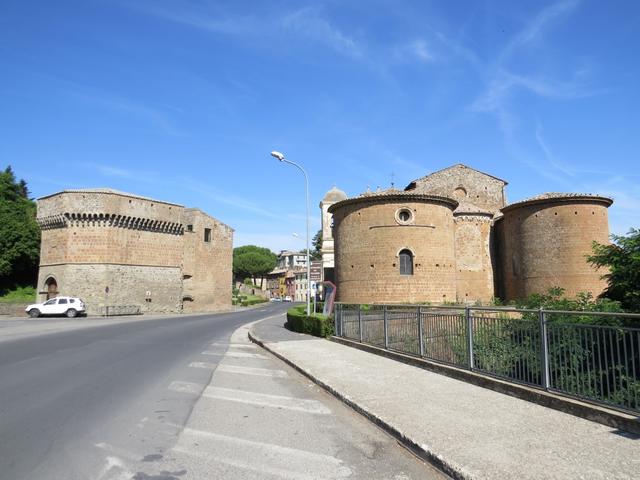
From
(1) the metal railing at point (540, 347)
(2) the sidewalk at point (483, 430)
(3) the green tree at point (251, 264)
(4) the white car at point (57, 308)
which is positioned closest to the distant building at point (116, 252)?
(4) the white car at point (57, 308)

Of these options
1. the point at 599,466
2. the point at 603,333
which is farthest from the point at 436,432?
the point at 603,333

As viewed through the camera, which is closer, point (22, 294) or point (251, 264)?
point (22, 294)

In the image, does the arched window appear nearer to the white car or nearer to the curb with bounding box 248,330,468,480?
the curb with bounding box 248,330,468,480

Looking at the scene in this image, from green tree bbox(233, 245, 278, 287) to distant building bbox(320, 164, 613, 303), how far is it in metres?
68.4

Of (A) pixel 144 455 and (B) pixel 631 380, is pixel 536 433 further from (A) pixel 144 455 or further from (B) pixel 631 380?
(A) pixel 144 455

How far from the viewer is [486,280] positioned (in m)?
34.3

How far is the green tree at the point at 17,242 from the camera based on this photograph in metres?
42.6

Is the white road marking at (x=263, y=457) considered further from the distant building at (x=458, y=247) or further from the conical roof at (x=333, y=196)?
the conical roof at (x=333, y=196)

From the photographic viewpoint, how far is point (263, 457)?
475 centimetres

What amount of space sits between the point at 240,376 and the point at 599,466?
6.96 m

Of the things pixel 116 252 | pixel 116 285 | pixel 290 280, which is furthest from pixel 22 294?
pixel 290 280

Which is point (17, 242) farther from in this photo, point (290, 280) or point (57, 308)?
point (290, 280)

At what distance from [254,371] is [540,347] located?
6046 millimetres

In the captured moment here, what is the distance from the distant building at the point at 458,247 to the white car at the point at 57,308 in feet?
63.2
